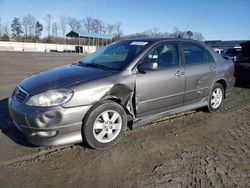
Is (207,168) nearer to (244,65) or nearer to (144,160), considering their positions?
(144,160)

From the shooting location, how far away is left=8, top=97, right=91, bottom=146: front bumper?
3342 mm

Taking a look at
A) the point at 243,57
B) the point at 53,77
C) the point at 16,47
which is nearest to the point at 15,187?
the point at 53,77

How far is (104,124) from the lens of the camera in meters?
3.79

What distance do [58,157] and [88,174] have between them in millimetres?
642

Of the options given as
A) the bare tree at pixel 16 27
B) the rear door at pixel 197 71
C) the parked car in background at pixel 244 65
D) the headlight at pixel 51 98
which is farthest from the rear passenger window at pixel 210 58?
the bare tree at pixel 16 27

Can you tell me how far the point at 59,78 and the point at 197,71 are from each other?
2.68 metres

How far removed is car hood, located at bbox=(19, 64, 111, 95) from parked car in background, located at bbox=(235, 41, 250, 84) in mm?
6173

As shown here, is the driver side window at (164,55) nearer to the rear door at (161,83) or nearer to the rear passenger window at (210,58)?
the rear door at (161,83)

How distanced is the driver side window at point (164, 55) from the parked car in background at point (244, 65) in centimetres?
472

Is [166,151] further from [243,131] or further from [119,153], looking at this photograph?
[243,131]

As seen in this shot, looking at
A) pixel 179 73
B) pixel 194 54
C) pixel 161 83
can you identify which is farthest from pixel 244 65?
pixel 161 83

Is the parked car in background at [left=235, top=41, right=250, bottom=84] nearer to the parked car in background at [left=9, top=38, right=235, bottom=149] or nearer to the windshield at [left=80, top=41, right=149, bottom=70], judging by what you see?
the parked car in background at [left=9, top=38, right=235, bottom=149]

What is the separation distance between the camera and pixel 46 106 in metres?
3.37

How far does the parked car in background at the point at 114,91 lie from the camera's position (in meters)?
3.42
